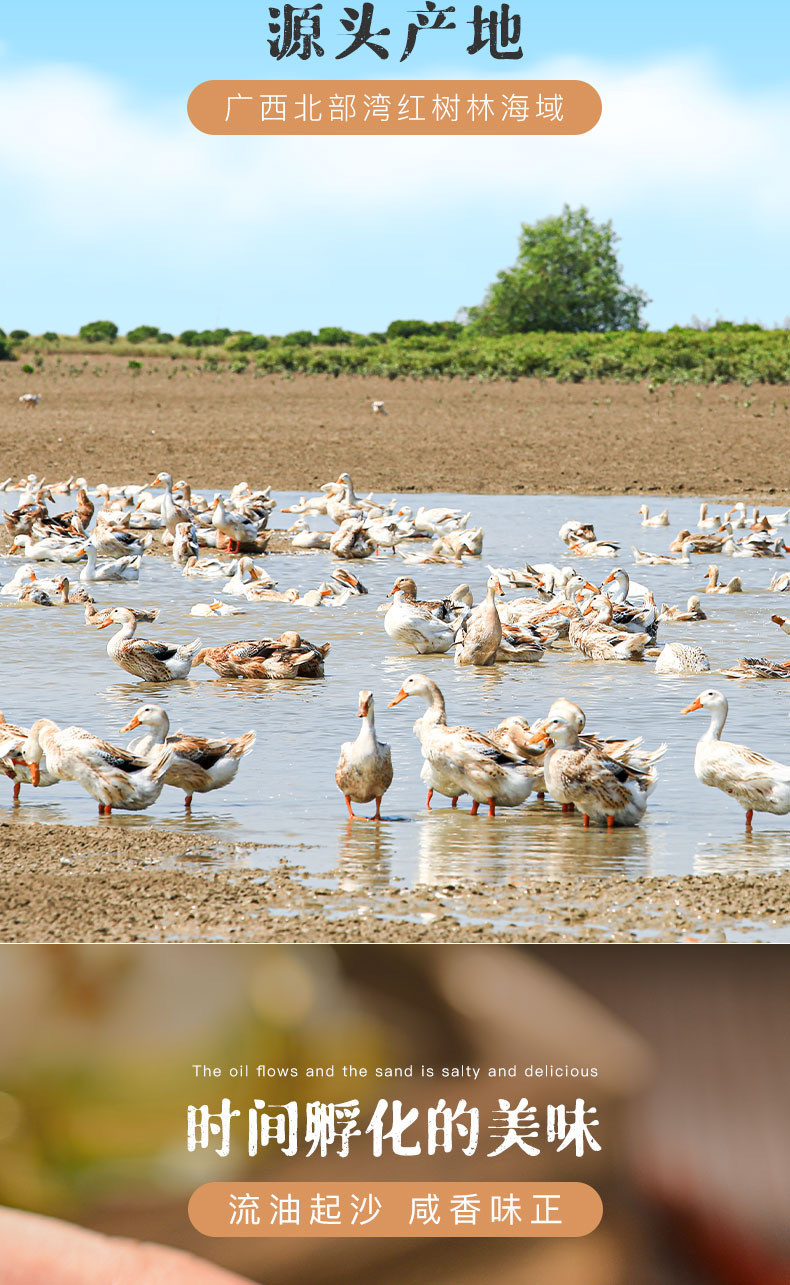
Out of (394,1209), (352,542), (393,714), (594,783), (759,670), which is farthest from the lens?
(352,542)

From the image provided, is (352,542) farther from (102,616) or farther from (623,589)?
(102,616)

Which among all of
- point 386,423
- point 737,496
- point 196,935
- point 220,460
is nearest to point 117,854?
point 196,935

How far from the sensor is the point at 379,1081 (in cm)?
355

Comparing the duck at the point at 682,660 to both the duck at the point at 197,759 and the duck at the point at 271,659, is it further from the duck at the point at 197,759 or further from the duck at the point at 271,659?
the duck at the point at 197,759

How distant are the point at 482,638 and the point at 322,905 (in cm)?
641

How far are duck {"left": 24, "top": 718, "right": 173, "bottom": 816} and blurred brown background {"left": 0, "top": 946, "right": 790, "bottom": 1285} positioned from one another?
13.3 feet

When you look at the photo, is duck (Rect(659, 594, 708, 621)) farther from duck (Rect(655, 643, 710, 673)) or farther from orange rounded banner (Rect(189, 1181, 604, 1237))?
orange rounded banner (Rect(189, 1181, 604, 1237))

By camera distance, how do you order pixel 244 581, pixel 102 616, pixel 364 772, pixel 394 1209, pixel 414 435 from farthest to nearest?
pixel 414 435
pixel 244 581
pixel 102 616
pixel 364 772
pixel 394 1209

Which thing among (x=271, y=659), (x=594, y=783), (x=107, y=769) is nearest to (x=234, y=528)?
(x=271, y=659)

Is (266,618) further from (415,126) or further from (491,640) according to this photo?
(415,126)

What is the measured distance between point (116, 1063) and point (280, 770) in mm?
5238

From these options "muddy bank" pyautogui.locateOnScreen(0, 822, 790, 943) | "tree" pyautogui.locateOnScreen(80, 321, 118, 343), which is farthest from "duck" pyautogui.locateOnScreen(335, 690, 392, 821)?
"tree" pyautogui.locateOnScreen(80, 321, 118, 343)

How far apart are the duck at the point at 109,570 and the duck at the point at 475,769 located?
Result: 390 inches

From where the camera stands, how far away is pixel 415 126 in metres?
5.19
